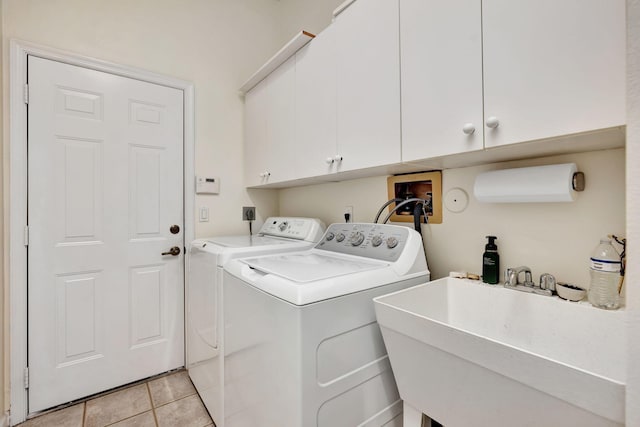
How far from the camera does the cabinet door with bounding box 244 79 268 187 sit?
212 centimetres

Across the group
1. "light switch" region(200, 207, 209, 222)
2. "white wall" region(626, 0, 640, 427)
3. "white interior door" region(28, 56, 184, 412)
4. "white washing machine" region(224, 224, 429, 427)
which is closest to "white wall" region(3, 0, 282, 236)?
"light switch" region(200, 207, 209, 222)

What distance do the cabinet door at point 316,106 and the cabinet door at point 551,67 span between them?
753 millimetres

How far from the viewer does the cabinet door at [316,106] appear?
149cm

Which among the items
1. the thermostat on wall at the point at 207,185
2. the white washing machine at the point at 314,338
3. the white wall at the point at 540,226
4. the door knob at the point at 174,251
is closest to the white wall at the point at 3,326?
the door knob at the point at 174,251

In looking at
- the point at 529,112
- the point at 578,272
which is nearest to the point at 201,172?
the point at 529,112

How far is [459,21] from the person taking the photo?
96 cm

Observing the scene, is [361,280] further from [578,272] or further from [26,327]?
[26,327]

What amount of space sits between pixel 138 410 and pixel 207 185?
1492 mm

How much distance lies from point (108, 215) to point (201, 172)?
67 centimetres

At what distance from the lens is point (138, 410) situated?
1693mm

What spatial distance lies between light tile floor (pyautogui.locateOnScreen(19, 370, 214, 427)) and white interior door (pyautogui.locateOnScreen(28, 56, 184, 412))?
0.09 m

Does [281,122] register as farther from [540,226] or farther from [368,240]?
[540,226]

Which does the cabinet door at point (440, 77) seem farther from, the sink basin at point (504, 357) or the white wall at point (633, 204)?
the sink basin at point (504, 357)

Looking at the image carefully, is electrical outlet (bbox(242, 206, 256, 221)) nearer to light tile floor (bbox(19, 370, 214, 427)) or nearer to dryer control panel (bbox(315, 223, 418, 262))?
dryer control panel (bbox(315, 223, 418, 262))
